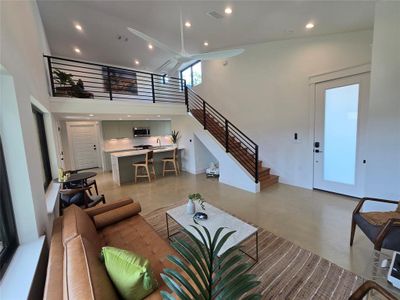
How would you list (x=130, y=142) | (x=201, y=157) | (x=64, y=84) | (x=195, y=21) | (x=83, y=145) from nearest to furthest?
(x=195, y=21), (x=64, y=84), (x=201, y=157), (x=83, y=145), (x=130, y=142)

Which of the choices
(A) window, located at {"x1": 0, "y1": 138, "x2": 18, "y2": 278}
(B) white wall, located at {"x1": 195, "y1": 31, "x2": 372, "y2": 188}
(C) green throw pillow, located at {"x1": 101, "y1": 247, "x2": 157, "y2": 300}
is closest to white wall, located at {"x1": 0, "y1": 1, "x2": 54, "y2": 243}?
(A) window, located at {"x1": 0, "y1": 138, "x2": 18, "y2": 278}

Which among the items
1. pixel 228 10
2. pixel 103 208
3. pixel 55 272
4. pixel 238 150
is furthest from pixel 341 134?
pixel 55 272

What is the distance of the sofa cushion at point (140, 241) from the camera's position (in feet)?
5.33

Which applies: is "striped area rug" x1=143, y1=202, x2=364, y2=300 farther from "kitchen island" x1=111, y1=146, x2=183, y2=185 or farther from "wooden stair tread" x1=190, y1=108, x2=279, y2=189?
"kitchen island" x1=111, y1=146, x2=183, y2=185

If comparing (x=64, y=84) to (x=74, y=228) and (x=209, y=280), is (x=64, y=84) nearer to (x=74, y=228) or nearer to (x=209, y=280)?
(x=74, y=228)

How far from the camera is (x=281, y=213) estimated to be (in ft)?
10.6

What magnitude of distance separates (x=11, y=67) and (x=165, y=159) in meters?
4.94

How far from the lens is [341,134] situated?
3812 millimetres

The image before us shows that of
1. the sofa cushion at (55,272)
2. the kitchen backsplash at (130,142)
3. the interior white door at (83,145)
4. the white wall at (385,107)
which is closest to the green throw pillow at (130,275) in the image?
the sofa cushion at (55,272)

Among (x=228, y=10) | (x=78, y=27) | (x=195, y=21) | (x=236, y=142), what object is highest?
(x=78, y=27)

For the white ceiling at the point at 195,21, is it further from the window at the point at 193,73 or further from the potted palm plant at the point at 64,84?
the window at the point at 193,73

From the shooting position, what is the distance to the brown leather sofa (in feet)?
3.22

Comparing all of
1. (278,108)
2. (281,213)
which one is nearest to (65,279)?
(281,213)

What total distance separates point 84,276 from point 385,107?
3.87 m
